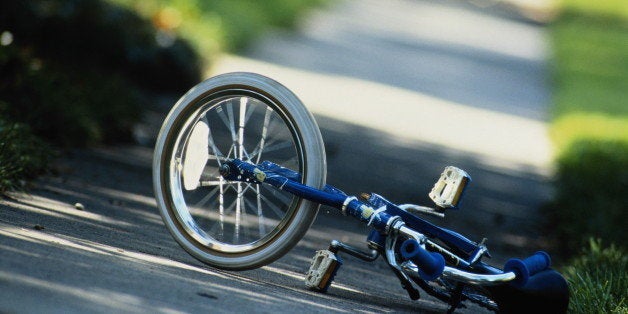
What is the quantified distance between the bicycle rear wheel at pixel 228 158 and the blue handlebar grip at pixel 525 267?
2.95ft

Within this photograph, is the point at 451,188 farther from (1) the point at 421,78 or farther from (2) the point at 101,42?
(1) the point at 421,78

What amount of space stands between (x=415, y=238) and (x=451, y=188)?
0.32 metres

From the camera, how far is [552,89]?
2038 cm

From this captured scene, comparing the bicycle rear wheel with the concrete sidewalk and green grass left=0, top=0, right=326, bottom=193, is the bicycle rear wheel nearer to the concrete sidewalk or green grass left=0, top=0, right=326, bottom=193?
green grass left=0, top=0, right=326, bottom=193

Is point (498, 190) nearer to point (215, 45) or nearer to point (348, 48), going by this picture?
point (215, 45)

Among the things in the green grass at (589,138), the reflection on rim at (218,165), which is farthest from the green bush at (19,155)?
the green grass at (589,138)

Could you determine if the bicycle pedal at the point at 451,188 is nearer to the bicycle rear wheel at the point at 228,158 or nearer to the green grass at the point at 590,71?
the bicycle rear wheel at the point at 228,158

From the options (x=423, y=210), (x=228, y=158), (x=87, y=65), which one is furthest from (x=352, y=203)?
(x=87, y=65)

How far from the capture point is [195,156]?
586cm

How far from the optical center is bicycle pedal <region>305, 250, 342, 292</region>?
5.48m

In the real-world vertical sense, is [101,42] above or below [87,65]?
above

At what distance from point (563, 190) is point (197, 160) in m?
4.92

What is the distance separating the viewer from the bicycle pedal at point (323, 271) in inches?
216

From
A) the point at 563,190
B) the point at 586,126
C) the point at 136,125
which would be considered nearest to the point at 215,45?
the point at 586,126
